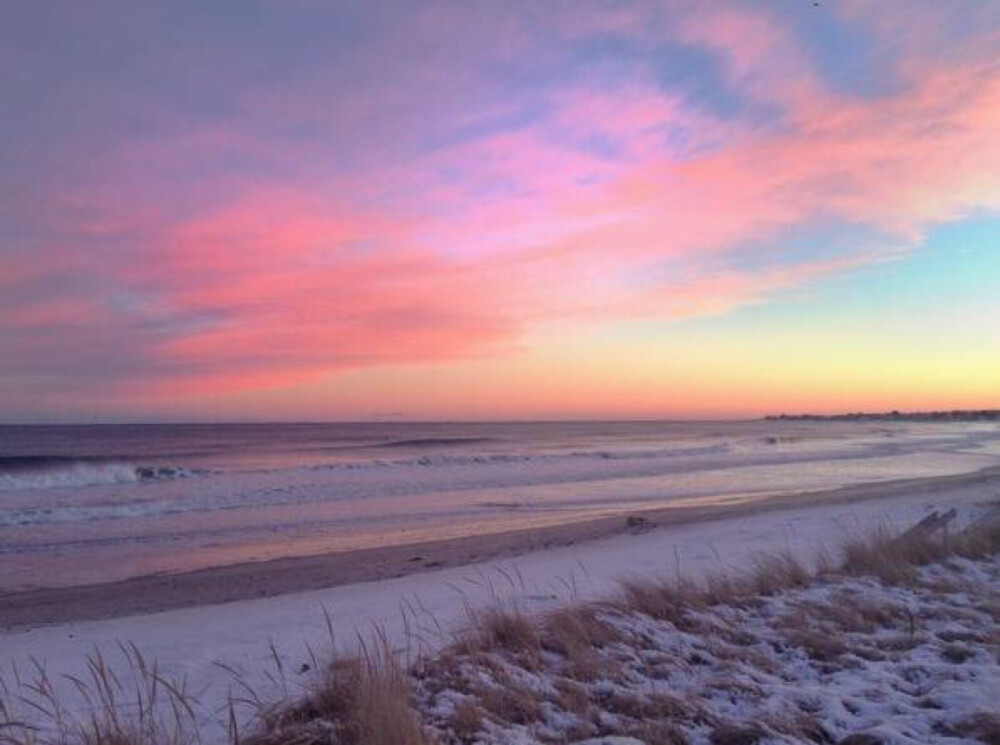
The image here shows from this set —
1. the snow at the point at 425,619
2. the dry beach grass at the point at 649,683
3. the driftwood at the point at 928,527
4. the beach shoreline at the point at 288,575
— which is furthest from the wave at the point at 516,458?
the dry beach grass at the point at 649,683

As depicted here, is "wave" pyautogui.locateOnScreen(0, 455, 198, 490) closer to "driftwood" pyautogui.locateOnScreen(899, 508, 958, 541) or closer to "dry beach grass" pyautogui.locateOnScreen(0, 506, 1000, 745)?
"dry beach grass" pyautogui.locateOnScreen(0, 506, 1000, 745)

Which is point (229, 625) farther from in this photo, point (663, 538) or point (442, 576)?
point (663, 538)

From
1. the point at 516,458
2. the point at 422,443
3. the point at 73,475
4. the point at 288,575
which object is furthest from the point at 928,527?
the point at 422,443

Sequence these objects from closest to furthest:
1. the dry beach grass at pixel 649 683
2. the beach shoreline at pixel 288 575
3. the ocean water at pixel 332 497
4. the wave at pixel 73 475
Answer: the dry beach grass at pixel 649 683 < the beach shoreline at pixel 288 575 < the ocean water at pixel 332 497 < the wave at pixel 73 475

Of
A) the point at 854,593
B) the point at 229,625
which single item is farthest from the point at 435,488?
the point at 854,593

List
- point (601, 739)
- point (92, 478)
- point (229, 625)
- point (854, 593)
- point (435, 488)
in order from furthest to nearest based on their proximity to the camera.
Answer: point (92, 478) < point (435, 488) < point (229, 625) < point (854, 593) < point (601, 739)

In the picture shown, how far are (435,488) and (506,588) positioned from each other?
18.8m

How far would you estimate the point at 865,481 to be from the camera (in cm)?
3183

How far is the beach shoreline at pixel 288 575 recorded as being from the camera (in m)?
11.9

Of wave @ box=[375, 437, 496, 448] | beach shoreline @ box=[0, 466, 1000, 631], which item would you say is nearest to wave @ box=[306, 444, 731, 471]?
wave @ box=[375, 437, 496, 448]

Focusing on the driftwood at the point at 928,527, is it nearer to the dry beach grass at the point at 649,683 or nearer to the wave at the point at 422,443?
the dry beach grass at the point at 649,683

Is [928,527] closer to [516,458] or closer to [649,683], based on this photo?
[649,683]

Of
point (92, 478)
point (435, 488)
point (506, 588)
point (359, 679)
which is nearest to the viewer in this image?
point (359, 679)

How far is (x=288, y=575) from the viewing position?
557 inches
